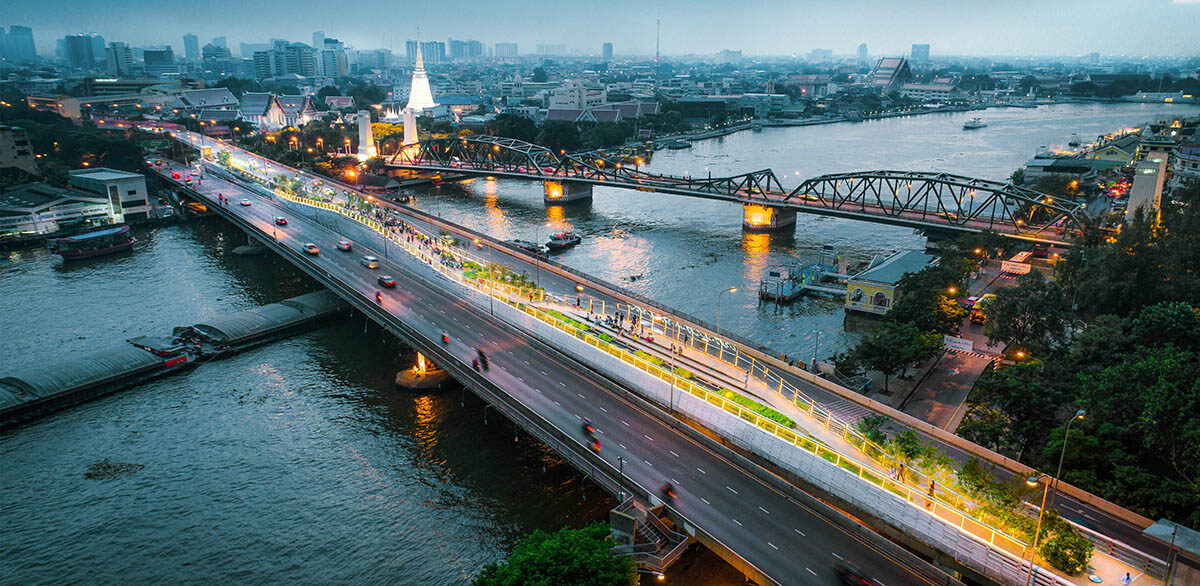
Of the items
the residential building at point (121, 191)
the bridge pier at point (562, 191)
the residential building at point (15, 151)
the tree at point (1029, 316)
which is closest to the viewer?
the tree at point (1029, 316)

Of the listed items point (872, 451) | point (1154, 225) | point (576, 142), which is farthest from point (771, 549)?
point (576, 142)

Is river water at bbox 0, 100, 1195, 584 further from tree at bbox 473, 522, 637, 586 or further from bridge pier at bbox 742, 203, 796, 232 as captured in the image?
bridge pier at bbox 742, 203, 796, 232

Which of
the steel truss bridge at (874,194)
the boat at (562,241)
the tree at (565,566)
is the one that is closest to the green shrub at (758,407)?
the tree at (565,566)

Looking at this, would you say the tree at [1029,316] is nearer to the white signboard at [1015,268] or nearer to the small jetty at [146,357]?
the white signboard at [1015,268]

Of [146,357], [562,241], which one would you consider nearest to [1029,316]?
[562,241]

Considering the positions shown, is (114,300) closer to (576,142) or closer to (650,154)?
(576,142)

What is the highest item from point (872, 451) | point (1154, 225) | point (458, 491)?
point (1154, 225)
